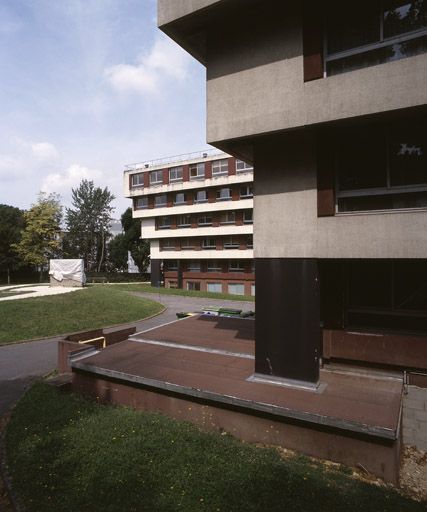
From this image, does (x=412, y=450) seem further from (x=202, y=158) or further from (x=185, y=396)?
(x=202, y=158)

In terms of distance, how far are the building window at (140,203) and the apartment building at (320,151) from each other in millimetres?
37958

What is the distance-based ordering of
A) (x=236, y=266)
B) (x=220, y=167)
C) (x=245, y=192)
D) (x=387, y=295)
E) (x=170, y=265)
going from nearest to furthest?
(x=387, y=295) < (x=245, y=192) < (x=220, y=167) < (x=236, y=266) < (x=170, y=265)

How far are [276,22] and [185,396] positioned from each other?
27.0 ft

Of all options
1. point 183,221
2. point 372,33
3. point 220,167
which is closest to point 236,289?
point 183,221

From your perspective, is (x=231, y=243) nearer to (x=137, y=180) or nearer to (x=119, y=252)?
A: (x=137, y=180)

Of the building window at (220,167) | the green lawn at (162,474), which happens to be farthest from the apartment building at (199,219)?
the green lawn at (162,474)

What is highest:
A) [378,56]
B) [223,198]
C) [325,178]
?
[223,198]

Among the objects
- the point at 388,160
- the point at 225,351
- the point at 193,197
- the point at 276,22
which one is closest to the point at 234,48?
the point at 276,22

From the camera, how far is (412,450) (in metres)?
6.45

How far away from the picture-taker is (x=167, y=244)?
44781 millimetres

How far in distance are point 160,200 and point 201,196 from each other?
5960 mm

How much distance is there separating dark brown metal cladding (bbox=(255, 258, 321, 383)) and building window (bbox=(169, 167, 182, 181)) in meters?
36.6

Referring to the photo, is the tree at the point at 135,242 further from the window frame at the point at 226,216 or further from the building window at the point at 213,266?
the window frame at the point at 226,216

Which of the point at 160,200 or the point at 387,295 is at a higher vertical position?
the point at 160,200
